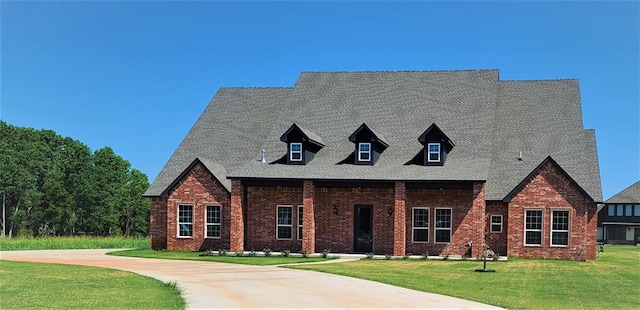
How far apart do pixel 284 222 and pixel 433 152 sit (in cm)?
831

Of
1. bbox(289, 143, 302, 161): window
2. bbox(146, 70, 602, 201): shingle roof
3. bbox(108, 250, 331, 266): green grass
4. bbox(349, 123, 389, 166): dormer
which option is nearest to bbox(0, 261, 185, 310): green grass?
bbox(108, 250, 331, 266): green grass

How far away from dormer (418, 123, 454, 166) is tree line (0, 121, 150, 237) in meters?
47.1

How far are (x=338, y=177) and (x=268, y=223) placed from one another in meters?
4.80

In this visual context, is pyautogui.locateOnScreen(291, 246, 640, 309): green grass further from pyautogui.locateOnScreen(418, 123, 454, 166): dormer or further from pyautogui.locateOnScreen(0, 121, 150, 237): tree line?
pyautogui.locateOnScreen(0, 121, 150, 237): tree line

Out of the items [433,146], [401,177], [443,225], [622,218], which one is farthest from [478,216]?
[622,218]

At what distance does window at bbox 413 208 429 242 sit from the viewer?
3259cm

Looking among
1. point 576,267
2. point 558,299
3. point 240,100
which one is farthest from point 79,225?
point 558,299

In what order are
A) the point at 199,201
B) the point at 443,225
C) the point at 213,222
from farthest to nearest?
the point at 213,222, the point at 199,201, the point at 443,225

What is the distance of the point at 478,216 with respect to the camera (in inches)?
1215

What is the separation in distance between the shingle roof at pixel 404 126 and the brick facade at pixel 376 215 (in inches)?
40.5

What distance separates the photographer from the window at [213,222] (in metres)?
34.3

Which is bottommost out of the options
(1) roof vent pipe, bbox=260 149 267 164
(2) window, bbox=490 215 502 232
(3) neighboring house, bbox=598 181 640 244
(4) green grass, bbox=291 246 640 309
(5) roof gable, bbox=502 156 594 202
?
(3) neighboring house, bbox=598 181 640 244

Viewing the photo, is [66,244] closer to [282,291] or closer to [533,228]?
[533,228]

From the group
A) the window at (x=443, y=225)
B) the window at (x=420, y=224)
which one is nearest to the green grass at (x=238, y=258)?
the window at (x=420, y=224)
